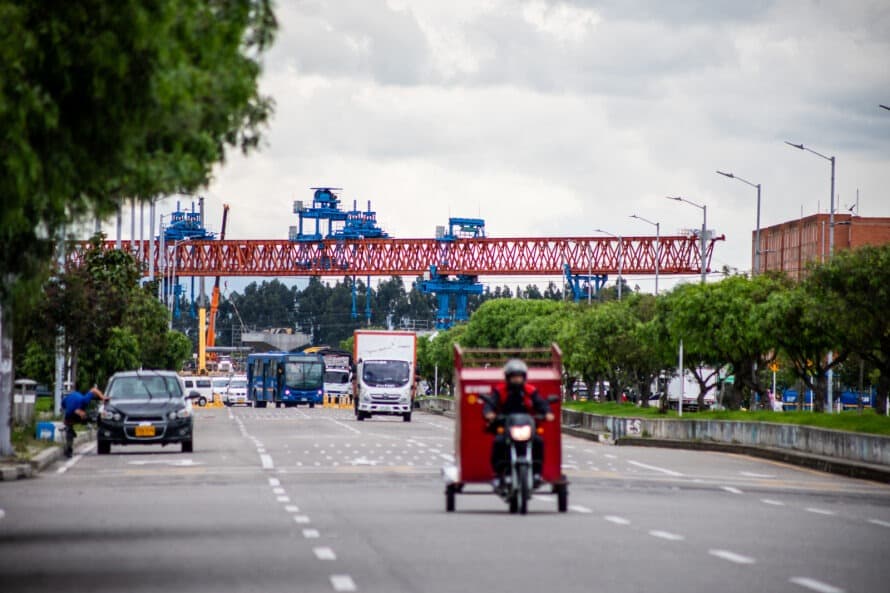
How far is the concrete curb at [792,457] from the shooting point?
35.3 metres

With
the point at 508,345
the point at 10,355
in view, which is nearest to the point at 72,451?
the point at 10,355

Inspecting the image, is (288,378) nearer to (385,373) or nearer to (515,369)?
(385,373)

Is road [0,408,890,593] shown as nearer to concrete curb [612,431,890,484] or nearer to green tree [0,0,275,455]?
concrete curb [612,431,890,484]

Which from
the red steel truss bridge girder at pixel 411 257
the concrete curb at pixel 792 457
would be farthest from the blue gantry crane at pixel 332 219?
the concrete curb at pixel 792 457

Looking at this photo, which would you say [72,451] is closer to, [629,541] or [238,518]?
[238,518]

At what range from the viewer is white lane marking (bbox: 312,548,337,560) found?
52.4 feet

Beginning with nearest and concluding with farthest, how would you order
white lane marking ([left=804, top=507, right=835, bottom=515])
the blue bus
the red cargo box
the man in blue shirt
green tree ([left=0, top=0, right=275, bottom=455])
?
green tree ([left=0, top=0, right=275, bottom=455]) → the red cargo box → white lane marking ([left=804, top=507, right=835, bottom=515]) → the man in blue shirt → the blue bus

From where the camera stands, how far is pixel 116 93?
45.6ft

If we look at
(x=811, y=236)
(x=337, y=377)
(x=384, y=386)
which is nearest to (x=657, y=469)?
(x=384, y=386)

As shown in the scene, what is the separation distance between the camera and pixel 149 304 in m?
73.2

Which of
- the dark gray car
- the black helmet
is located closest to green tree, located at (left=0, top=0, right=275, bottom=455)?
the black helmet

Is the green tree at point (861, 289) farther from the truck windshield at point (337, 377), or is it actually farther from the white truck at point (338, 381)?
the truck windshield at point (337, 377)

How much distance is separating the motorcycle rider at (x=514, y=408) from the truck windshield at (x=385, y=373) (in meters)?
55.8

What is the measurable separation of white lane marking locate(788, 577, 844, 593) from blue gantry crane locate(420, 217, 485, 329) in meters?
140
